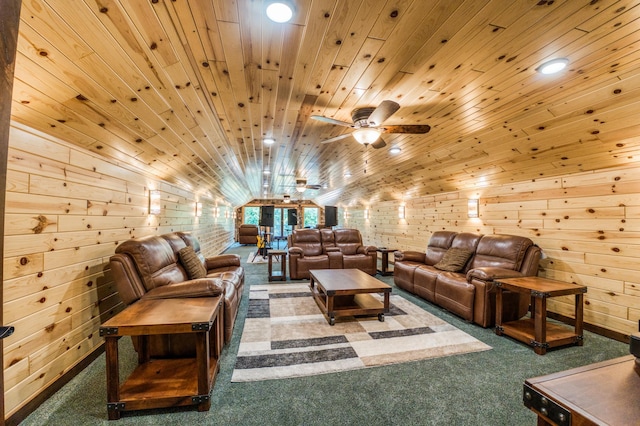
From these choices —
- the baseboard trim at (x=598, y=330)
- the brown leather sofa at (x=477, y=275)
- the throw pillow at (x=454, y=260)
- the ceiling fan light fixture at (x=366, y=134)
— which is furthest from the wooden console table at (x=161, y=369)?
the baseboard trim at (x=598, y=330)

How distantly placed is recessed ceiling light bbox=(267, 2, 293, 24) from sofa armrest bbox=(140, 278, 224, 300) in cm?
191

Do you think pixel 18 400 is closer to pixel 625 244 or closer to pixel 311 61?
pixel 311 61

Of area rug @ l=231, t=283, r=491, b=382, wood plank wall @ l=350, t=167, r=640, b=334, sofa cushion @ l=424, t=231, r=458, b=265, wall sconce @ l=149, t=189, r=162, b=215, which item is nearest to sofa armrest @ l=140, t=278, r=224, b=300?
area rug @ l=231, t=283, r=491, b=382

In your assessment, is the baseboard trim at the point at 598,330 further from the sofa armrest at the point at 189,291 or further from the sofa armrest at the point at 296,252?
the sofa armrest at the point at 189,291

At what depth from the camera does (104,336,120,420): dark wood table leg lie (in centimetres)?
159

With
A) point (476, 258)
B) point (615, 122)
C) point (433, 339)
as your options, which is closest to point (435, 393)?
point (433, 339)

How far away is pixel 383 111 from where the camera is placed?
2.12m

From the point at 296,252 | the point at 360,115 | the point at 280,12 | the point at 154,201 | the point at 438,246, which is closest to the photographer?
the point at 280,12

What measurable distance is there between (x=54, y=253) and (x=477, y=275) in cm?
399

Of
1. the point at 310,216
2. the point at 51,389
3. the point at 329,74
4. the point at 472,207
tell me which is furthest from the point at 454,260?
the point at 310,216

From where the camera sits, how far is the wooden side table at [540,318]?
2.44 metres

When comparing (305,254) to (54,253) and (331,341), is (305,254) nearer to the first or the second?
(331,341)

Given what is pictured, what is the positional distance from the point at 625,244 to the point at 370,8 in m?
3.44

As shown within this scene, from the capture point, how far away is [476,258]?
3781mm
